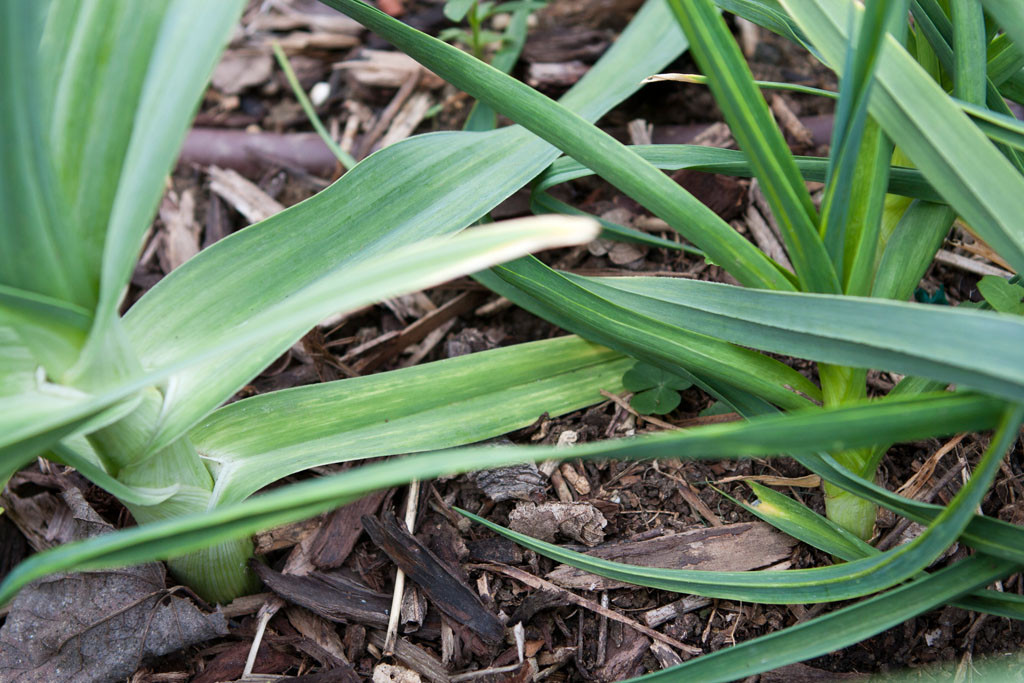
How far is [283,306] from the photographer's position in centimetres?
54

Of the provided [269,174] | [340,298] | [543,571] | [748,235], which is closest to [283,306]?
[340,298]

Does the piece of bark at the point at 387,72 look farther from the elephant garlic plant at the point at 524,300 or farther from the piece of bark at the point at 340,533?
the piece of bark at the point at 340,533

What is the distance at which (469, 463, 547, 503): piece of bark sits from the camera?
0.99 metres

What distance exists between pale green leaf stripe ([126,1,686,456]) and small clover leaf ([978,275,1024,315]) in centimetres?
55

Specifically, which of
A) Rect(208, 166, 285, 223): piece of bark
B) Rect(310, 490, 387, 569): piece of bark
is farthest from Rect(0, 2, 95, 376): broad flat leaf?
Rect(208, 166, 285, 223): piece of bark

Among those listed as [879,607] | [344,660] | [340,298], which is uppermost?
[340,298]

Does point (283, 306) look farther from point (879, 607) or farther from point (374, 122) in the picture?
point (374, 122)

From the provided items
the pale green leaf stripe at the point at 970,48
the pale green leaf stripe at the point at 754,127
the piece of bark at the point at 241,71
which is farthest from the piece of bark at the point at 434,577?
the piece of bark at the point at 241,71

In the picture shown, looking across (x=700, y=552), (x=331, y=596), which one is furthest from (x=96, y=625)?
(x=700, y=552)

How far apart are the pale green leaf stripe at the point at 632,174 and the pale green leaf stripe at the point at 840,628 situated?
1.07 feet

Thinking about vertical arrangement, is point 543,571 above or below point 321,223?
below

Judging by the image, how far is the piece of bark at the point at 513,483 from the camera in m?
0.99

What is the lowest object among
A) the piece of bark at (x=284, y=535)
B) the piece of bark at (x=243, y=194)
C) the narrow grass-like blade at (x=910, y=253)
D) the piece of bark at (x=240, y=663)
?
the piece of bark at (x=240, y=663)

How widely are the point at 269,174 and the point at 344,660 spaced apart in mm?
1041
